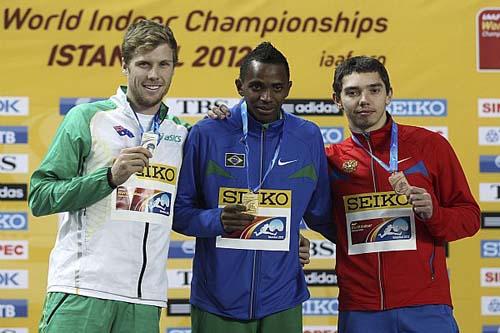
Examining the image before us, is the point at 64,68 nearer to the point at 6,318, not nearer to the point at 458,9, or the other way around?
the point at 6,318

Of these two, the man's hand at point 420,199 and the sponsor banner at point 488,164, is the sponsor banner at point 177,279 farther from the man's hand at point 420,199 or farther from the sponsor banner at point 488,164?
the man's hand at point 420,199

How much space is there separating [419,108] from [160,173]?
211 cm

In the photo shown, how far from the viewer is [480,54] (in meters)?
4.40

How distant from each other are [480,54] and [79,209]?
8.71ft

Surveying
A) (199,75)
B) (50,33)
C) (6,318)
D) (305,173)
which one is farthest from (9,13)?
(305,173)

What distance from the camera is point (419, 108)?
14.4 feet

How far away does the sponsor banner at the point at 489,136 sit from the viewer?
4.39 m

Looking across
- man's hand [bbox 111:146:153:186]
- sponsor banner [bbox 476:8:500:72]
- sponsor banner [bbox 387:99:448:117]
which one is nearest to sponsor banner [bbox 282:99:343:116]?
sponsor banner [bbox 387:99:448:117]

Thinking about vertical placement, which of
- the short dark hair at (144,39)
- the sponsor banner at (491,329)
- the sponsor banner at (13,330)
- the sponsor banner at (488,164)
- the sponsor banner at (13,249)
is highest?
the short dark hair at (144,39)

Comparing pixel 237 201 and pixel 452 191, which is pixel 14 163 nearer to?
pixel 237 201

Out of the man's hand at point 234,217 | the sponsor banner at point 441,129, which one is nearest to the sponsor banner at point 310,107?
the sponsor banner at point 441,129

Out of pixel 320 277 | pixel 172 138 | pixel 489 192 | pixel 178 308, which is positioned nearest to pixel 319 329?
pixel 320 277

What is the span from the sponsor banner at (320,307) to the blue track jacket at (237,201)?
1.61m

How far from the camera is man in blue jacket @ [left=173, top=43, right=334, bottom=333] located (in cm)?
272
